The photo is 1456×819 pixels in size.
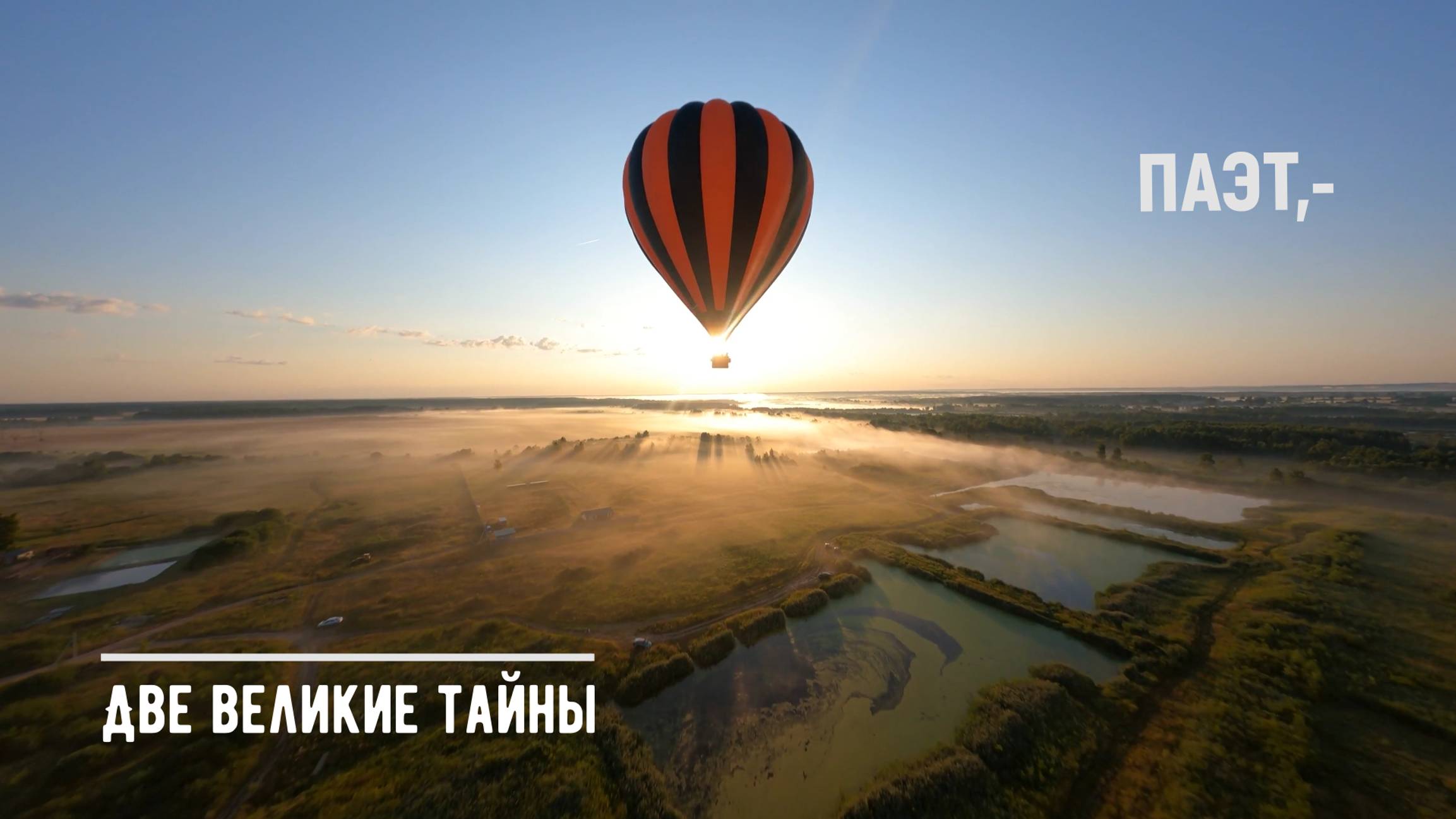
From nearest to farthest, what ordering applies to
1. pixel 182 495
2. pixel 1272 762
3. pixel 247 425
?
pixel 1272 762
pixel 182 495
pixel 247 425

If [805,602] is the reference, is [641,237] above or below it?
above

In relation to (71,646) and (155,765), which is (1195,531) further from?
(71,646)

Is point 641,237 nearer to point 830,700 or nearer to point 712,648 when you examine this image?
point 712,648

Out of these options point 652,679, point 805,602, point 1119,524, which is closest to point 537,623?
point 652,679

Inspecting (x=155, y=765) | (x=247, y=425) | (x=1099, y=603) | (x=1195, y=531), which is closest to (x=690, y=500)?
(x=1099, y=603)

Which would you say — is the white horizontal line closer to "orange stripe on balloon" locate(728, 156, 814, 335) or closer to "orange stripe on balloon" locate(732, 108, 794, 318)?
"orange stripe on balloon" locate(728, 156, 814, 335)

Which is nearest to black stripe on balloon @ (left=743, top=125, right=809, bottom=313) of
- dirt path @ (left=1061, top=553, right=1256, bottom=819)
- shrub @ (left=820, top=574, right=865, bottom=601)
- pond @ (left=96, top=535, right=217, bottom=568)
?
shrub @ (left=820, top=574, right=865, bottom=601)
